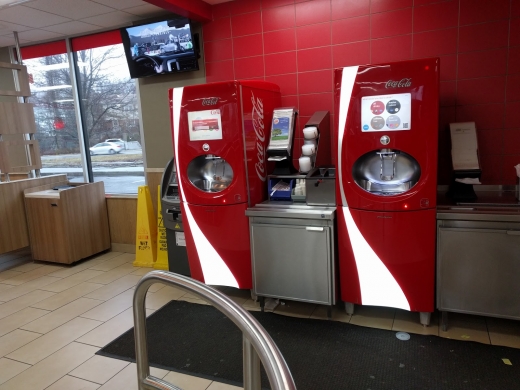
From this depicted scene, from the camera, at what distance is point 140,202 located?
4656 millimetres

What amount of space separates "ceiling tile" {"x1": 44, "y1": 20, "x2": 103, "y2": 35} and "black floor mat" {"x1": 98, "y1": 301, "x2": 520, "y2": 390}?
3401 mm

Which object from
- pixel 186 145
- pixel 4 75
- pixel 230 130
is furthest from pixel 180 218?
pixel 4 75

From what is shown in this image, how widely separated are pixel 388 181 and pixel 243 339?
79.4 inches

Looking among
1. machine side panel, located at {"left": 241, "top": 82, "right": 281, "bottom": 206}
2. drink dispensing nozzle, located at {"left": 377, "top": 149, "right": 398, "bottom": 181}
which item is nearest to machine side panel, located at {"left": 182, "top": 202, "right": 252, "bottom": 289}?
machine side panel, located at {"left": 241, "top": 82, "right": 281, "bottom": 206}

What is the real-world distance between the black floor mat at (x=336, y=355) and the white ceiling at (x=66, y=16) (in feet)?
9.94

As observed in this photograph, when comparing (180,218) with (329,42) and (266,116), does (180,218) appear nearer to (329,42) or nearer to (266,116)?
(266,116)

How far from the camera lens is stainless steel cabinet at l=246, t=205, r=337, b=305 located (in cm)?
304

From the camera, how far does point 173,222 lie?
4.02 m

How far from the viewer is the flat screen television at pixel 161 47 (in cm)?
407

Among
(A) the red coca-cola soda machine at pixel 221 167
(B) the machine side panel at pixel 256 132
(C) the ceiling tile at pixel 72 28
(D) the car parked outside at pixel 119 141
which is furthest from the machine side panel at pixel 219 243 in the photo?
(C) the ceiling tile at pixel 72 28

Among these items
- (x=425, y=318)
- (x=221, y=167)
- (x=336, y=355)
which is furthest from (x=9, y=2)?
(x=425, y=318)

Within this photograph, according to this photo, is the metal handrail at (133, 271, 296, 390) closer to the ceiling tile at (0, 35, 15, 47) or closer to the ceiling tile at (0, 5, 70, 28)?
the ceiling tile at (0, 5, 70, 28)

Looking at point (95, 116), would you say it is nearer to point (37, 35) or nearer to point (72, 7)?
point (37, 35)

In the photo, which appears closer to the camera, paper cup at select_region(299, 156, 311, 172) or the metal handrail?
the metal handrail
